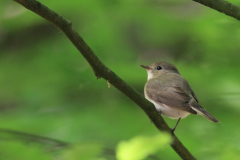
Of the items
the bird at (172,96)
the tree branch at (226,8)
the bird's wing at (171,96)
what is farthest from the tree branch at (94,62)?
the bird's wing at (171,96)

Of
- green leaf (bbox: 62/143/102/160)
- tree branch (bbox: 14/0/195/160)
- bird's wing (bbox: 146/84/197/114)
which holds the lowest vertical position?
green leaf (bbox: 62/143/102/160)

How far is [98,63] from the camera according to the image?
1987mm

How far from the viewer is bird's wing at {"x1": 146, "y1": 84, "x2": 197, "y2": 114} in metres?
3.53

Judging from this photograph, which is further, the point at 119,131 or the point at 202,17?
the point at 202,17

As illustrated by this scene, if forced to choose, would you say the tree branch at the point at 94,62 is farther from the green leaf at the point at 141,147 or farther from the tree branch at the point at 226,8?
the green leaf at the point at 141,147

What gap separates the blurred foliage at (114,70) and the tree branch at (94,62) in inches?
16.9

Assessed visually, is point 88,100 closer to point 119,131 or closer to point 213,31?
point 119,131

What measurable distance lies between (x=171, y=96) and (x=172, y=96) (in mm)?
19

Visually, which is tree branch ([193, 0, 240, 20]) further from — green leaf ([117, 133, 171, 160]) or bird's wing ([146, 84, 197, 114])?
green leaf ([117, 133, 171, 160])

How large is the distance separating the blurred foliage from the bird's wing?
179mm

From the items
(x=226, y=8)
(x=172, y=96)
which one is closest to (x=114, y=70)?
(x=172, y=96)

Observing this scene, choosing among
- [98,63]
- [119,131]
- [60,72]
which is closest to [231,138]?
[119,131]

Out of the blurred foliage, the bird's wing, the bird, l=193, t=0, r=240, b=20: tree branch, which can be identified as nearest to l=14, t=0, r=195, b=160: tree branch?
the blurred foliage

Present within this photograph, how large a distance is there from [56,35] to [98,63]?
2.17 metres
